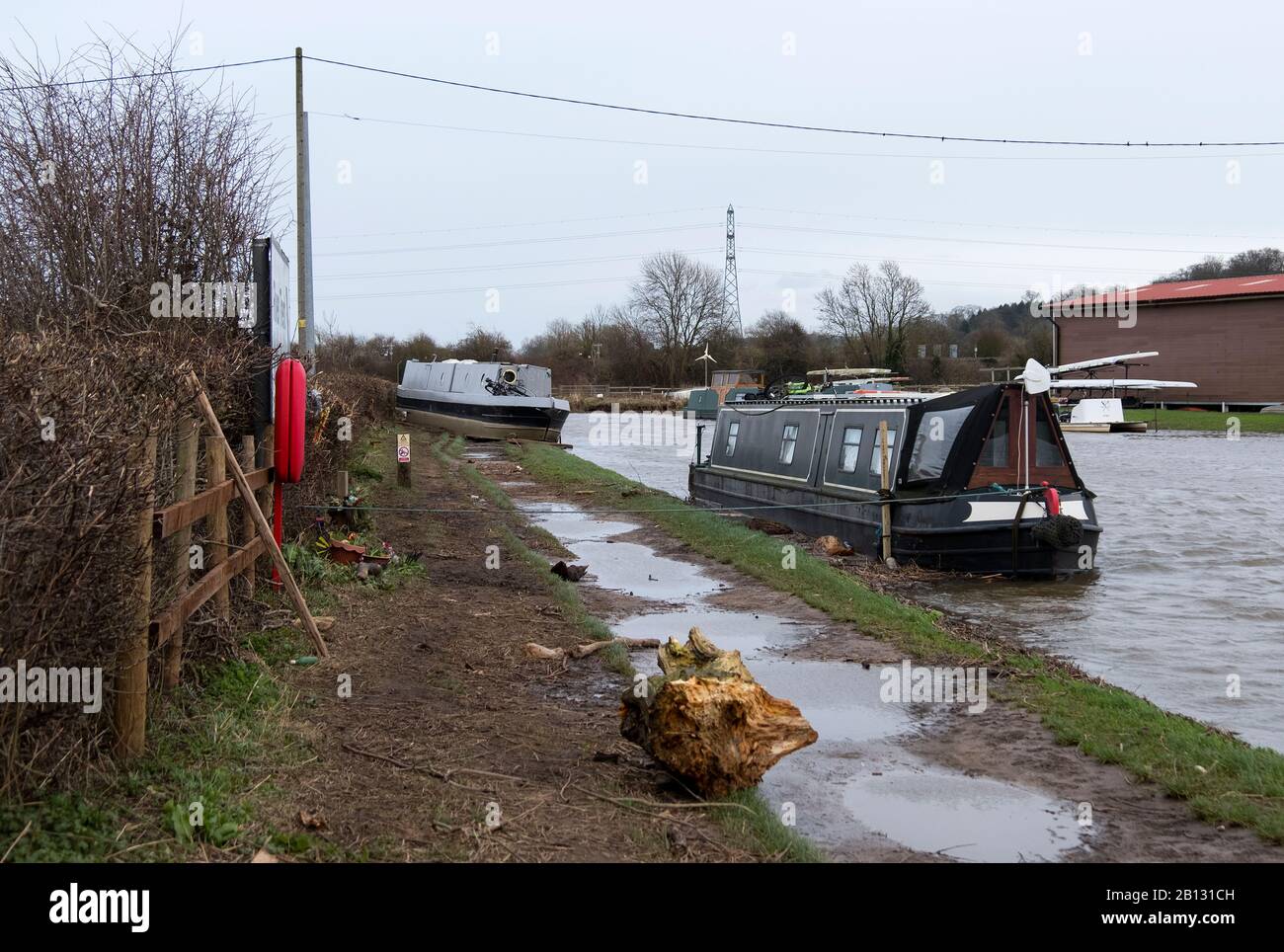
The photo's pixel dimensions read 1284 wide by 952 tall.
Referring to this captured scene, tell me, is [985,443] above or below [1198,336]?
below

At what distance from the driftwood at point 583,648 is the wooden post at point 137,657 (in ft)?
13.1

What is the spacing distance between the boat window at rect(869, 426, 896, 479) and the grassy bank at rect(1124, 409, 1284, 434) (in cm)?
4162

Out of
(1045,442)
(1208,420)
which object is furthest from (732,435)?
(1208,420)

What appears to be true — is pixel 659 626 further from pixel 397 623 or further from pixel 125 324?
pixel 125 324

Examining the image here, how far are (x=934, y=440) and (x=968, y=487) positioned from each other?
2.75ft

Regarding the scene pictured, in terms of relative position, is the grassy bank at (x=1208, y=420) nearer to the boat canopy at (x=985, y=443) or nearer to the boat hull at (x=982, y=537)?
the boat canopy at (x=985, y=443)

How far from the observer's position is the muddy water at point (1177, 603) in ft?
33.2

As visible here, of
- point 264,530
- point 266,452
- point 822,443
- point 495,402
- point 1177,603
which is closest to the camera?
point 264,530

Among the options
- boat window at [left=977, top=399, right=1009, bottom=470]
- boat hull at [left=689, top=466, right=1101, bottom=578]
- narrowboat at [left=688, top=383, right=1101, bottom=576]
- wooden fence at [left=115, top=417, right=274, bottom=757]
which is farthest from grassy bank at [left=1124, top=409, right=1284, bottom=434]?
wooden fence at [left=115, top=417, right=274, bottom=757]

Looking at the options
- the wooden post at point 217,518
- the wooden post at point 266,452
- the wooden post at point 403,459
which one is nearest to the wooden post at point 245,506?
the wooden post at point 266,452

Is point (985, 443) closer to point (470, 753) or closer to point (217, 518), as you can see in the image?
point (470, 753)

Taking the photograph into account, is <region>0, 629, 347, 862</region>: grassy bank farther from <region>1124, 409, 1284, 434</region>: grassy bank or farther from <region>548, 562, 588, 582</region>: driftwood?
<region>1124, 409, 1284, 434</region>: grassy bank

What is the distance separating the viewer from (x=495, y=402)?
1646 inches
